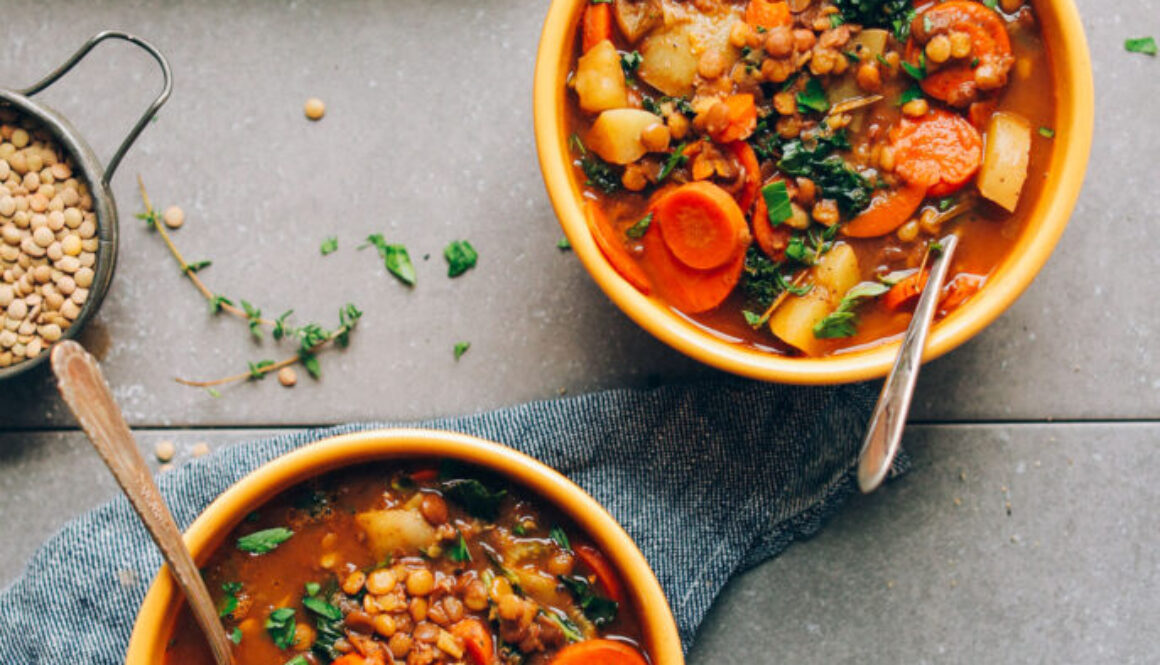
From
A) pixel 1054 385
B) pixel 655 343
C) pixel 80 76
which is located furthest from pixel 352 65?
pixel 1054 385

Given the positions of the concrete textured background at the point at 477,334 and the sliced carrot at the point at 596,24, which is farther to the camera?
the concrete textured background at the point at 477,334

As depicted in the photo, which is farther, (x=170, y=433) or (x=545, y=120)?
(x=170, y=433)

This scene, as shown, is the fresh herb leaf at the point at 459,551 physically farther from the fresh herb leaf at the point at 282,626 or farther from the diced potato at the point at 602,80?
the diced potato at the point at 602,80

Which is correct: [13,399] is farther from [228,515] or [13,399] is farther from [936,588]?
[936,588]

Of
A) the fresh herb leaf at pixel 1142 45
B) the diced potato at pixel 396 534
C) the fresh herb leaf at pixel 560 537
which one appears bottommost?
the fresh herb leaf at pixel 560 537

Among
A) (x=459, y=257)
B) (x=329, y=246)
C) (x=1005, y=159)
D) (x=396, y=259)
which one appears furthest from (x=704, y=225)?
(x=329, y=246)

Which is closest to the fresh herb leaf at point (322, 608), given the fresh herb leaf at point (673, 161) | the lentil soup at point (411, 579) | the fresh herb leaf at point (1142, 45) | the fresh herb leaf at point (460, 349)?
the lentil soup at point (411, 579)

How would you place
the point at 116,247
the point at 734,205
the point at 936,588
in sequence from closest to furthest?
1. the point at 734,205
2. the point at 116,247
3. the point at 936,588
